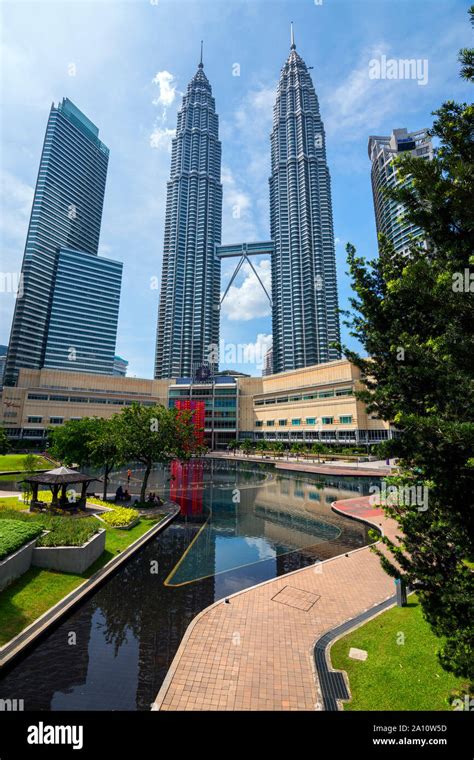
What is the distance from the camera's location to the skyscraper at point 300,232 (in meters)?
146

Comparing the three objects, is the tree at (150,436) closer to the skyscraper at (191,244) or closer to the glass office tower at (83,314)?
the skyscraper at (191,244)

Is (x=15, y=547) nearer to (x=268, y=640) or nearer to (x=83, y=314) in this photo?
(x=268, y=640)

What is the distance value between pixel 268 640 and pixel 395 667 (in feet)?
10.9

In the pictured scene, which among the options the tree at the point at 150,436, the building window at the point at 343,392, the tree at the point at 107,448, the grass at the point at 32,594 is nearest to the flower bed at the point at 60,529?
the grass at the point at 32,594

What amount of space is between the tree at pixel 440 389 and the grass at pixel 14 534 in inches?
498

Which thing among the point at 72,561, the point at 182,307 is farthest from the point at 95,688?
the point at 182,307

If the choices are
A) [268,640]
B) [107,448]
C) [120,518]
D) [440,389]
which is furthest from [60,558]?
[440,389]

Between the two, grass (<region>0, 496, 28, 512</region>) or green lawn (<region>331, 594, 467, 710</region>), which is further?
grass (<region>0, 496, 28, 512</region>)

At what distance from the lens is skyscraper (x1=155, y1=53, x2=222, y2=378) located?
147m

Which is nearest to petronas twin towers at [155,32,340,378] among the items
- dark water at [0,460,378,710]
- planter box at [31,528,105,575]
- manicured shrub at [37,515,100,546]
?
dark water at [0,460,378,710]

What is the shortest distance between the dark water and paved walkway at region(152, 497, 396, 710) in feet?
2.77

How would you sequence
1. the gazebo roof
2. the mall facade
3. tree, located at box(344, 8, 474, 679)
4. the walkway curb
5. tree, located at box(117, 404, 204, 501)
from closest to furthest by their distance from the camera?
tree, located at box(344, 8, 474, 679) → the walkway curb → the gazebo roof → tree, located at box(117, 404, 204, 501) → the mall facade

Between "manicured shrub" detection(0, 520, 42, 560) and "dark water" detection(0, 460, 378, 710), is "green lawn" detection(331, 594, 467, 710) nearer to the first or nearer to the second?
"dark water" detection(0, 460, 378, 710)

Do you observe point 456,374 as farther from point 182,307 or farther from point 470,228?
point 182,307
